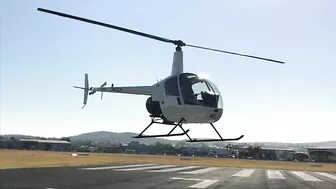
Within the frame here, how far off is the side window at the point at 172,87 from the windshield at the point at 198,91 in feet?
1.29

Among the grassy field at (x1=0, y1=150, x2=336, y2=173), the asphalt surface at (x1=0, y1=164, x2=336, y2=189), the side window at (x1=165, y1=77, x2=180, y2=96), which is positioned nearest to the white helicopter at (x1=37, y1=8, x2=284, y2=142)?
the side window at (x1=165, y1=77, x2=180, y2=96)

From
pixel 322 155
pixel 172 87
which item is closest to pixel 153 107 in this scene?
pixel 172 87

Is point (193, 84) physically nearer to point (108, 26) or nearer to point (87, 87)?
point (108, 26)

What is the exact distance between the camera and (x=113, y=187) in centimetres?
1656

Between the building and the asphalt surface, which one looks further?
the building

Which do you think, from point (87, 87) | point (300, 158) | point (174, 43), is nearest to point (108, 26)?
point (174, 43)

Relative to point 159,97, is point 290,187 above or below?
below

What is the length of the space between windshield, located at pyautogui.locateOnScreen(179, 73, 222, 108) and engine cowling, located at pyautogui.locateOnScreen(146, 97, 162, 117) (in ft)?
8.83

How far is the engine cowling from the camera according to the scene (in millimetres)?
24266

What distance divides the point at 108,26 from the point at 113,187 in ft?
25.0

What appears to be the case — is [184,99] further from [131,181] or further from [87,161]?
[87,161]

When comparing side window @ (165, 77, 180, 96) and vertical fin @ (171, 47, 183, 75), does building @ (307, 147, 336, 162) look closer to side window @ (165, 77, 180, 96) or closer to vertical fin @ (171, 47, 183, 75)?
vertical fin @ (171, 47, 183, 75)

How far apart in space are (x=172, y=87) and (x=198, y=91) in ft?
5.39

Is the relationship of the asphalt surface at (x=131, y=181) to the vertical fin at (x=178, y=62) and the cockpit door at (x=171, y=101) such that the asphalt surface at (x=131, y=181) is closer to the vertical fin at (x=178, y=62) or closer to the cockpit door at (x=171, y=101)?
the cockpit door at (x=171, y=101)
